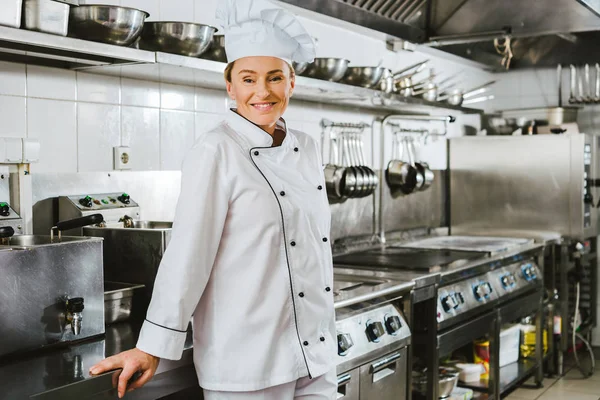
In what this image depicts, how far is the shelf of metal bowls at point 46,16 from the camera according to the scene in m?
2.00

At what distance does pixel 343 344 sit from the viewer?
100.0 inches

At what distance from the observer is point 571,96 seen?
5.51 m

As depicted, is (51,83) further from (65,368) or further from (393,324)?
(393,324)

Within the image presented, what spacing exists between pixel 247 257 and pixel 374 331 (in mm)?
1102

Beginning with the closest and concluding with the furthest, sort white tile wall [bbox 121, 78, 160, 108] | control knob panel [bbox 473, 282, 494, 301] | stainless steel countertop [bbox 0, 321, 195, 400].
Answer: stainless steel countertop [bbox 0, 321, 195, 400] < white tile wall [bbox 121, 78, 160, 108] < control knob panel [bbox 473, 282, 494, 301]

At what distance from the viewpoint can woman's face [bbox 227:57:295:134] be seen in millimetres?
1782

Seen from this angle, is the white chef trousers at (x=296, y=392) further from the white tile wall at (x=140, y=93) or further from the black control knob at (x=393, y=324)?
the white tile wall at (x=140, y=93)

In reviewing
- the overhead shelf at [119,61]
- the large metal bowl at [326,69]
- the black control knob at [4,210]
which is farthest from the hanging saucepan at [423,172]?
the black control knob at [4,210]

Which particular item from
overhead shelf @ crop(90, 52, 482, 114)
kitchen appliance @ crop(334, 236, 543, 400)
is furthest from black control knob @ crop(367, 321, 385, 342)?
overhead shelf @ crop(90, 52, 482, 114)

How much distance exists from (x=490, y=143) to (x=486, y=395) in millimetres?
2093

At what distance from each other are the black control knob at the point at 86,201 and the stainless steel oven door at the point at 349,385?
102cm

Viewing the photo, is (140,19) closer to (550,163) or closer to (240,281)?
(240,281)

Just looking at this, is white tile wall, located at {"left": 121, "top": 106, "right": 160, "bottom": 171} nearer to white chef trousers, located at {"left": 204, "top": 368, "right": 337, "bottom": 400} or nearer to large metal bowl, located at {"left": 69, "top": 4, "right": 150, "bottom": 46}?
large metal bowl, located at {"left": 69, "top": 4, "right": 150, "bottom": 46}

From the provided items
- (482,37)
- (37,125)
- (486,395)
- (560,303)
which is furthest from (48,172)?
(560,303)
